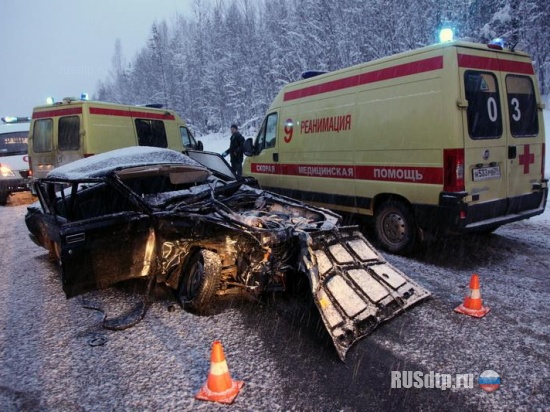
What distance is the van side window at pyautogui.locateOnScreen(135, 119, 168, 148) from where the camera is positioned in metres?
10.4

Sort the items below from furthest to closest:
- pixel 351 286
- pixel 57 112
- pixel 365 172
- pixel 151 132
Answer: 1. pixel 151 132
2. pixel 57 112
3. pixel 365 172
4. pixel 351 286

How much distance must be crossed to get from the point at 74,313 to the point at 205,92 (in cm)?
4436

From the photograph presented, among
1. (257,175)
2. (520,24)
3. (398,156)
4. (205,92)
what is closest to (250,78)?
(205,92)

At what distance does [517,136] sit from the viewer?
16.8 feet

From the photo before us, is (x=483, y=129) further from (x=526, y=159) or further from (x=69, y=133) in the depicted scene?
(x=69, y=133)

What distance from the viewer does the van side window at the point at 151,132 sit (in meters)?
10.4

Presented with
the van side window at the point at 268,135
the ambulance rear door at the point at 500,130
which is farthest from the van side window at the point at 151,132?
the ambulance rear door at the point at 500,130

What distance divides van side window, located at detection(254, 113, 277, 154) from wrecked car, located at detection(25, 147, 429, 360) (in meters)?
3.08

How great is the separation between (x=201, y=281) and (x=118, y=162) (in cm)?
170

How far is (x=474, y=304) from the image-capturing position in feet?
11.9

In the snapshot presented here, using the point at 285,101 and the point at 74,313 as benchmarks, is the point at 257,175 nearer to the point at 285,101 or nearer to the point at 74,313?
the point at 285,101

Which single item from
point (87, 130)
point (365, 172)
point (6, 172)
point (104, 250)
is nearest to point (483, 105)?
point (365, 172)

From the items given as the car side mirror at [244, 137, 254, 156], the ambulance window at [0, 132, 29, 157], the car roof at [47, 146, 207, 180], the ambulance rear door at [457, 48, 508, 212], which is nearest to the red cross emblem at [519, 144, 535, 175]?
the ambulance rear door at [457, 48, 508, 212]

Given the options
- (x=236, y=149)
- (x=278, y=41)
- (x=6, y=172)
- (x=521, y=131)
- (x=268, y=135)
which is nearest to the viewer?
(x=521, y=131)
